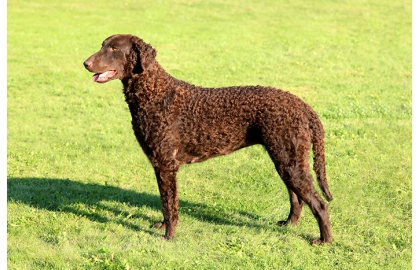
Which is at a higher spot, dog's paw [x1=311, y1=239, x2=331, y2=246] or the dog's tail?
the dog's tail

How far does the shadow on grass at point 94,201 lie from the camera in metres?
7.61

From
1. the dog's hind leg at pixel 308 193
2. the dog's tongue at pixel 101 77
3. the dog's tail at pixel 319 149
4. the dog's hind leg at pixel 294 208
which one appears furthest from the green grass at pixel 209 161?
the dog's tongue at pixel 101 77

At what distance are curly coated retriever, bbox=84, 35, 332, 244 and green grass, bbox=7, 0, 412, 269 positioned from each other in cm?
64

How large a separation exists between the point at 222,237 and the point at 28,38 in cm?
1367

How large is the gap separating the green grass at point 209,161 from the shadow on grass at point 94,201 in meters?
0.03

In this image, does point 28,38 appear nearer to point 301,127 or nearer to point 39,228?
point 39,228

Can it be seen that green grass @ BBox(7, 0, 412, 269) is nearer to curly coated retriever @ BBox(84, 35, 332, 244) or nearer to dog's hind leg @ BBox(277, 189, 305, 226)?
dog's hind leg @ BBox(277, 189, 305, 226)

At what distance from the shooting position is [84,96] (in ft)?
44.3

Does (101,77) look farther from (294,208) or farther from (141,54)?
(294,208)

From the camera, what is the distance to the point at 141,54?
6.74 metres

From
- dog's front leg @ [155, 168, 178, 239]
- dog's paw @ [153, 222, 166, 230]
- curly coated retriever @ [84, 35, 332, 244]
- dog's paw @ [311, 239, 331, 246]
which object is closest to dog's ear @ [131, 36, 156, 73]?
curly coated retriever @ [84, 35, 332, 244]

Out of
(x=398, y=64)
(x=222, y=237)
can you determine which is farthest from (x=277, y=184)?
(x=398, y=64)

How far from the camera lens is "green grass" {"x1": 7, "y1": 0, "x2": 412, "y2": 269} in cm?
667

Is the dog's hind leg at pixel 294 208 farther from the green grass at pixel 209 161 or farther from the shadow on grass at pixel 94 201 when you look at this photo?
the shadow on grass at pixel 94 201
